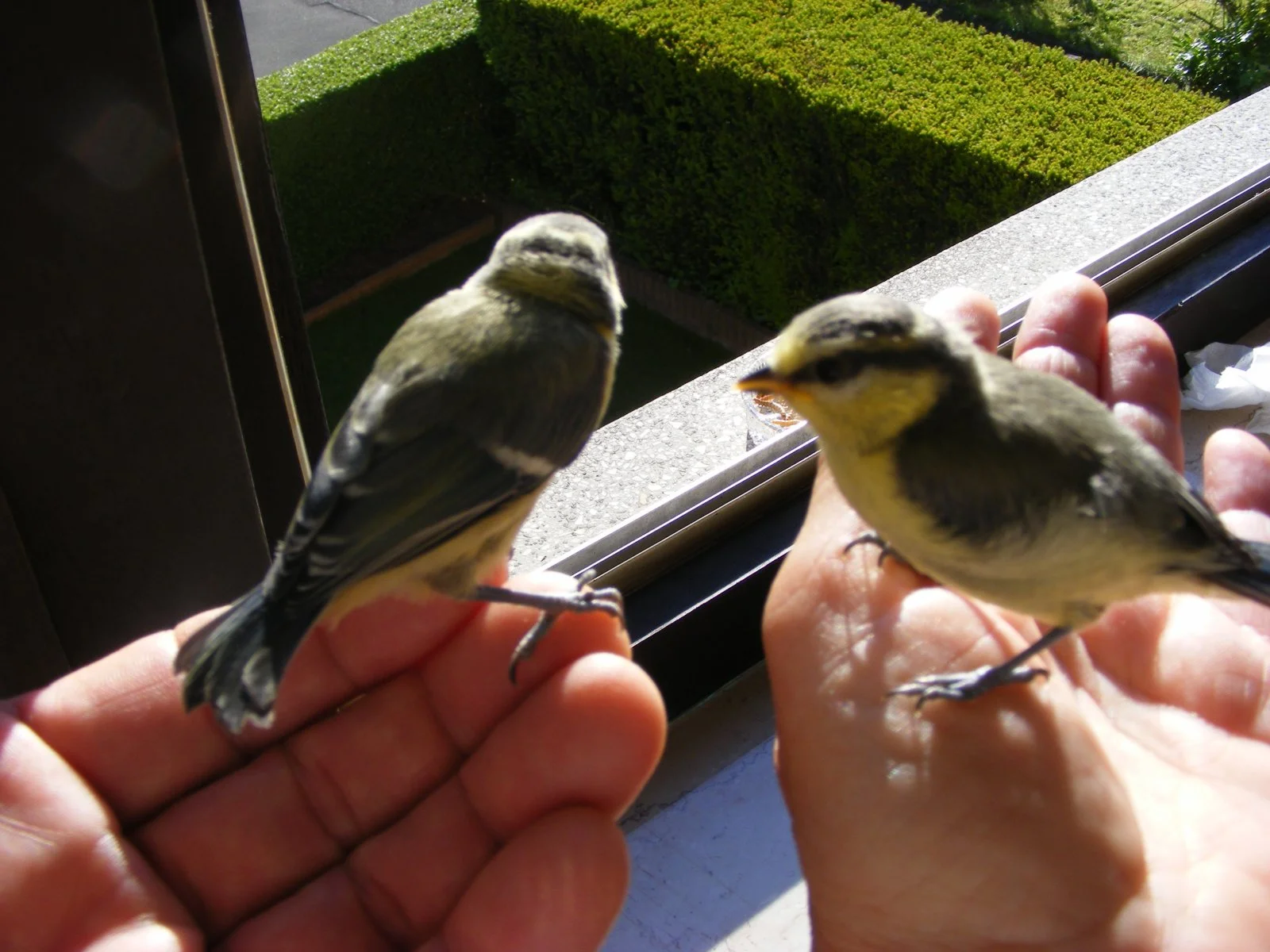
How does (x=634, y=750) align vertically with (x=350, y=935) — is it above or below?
above

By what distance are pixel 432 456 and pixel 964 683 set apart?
2.23 ft

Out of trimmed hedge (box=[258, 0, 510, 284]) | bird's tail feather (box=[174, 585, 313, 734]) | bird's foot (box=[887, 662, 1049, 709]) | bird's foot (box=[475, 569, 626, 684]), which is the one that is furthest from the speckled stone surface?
trimmed hedge (box=[258, 0, 510, 284])

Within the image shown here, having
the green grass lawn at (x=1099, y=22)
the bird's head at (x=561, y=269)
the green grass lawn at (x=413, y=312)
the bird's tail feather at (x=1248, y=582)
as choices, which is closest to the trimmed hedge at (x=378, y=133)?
the green grass lawn at (x=413, y=312)

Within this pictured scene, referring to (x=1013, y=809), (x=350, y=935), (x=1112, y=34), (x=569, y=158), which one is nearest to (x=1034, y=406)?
(x=1013, y=809)

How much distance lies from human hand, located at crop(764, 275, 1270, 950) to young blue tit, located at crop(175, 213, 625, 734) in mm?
306

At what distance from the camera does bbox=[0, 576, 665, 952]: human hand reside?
3.85 ft

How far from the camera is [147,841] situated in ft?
4.32

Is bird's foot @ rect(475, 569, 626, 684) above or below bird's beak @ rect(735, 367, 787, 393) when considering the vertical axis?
below

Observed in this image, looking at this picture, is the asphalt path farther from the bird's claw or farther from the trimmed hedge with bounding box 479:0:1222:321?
the bird's claw

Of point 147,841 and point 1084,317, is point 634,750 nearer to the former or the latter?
point 147,841

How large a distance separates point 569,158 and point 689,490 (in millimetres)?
2747

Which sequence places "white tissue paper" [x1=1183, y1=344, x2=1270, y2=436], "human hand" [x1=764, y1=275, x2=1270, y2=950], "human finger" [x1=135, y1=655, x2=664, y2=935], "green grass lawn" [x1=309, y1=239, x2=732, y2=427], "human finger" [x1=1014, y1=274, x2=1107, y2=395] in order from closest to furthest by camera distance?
"human hand" [x1=764, y1=275, x2=1270, y2=950] → "human finger" [x1=135, y1=655, x2=664, y2=935] → "human finger" [x1=1014, y1=274, x2=1107, y2=395] → "white tissue paper" [x1=1183, y1=344, x2=1270, y2=436] → "green grass lawn" [x1=309, y1=239, x2=732, y2=427]

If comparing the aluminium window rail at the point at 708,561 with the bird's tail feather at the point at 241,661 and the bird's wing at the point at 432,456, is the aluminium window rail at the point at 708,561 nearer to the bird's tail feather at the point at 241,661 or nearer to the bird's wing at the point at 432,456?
the bird's wing at the point at 432,456

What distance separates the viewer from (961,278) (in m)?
2.18
